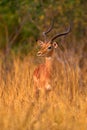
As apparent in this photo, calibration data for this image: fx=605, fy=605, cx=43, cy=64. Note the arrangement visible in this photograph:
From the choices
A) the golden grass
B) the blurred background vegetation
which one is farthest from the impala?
the blurred background vegetation

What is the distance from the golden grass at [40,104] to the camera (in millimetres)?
5648

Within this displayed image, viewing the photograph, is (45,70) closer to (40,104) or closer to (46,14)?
(40,104)

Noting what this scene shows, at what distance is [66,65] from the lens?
10531mm

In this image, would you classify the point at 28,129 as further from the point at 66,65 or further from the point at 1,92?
the point at 66,65

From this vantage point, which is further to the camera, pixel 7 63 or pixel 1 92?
pixel 7 63

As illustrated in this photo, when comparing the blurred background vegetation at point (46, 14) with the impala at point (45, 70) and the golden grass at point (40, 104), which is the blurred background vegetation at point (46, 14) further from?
the impala at point (45, 70)

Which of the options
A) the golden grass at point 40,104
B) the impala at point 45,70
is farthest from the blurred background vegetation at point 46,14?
the impala at point 45,70

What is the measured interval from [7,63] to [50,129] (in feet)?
19.7

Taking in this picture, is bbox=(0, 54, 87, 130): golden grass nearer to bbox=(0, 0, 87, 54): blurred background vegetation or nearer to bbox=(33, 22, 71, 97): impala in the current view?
bbox=(33, 22, 71, 97): impala

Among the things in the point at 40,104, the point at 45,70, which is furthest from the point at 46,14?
the point at 40,104

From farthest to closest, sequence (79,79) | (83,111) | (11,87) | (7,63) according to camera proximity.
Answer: (7,63) → (79,79) → (11,87) → (83,111)

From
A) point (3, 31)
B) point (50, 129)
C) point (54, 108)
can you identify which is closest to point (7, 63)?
point (3, 31)

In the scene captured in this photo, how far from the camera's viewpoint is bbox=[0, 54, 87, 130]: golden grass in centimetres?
565

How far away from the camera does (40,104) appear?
710 cm
